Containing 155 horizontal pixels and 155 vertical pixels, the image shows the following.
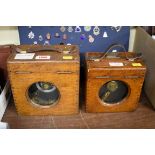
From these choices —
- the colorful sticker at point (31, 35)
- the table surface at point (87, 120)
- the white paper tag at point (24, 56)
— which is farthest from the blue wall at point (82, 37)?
the table surface at point (87, 120)

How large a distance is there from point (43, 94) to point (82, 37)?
1.27ft

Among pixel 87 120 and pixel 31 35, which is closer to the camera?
pixel 87 120

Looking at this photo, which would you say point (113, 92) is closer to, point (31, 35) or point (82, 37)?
point (82, 37)

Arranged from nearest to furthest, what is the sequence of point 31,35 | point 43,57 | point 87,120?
point 43,57 < point 87,120 < point 31,35

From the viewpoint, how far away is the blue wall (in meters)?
1.12

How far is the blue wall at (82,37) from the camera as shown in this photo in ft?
3.68

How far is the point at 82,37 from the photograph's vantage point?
115cm

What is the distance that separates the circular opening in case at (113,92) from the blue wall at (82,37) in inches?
10.3

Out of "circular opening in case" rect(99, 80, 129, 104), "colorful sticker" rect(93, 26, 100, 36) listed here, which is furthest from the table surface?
"colorful sticker" rect(93, 26, 100, 36)

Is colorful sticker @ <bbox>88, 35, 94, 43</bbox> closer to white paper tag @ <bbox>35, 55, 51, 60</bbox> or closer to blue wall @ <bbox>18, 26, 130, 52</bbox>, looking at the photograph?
blue wall @ <bbox>18, 26, 130, 52</bbox>

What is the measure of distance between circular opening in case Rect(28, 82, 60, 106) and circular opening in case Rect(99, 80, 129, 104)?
0.77 ft

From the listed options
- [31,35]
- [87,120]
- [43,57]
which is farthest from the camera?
[31,35]

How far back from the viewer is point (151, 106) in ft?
3.67

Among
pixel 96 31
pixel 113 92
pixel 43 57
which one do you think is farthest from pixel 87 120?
pixel 96 31
